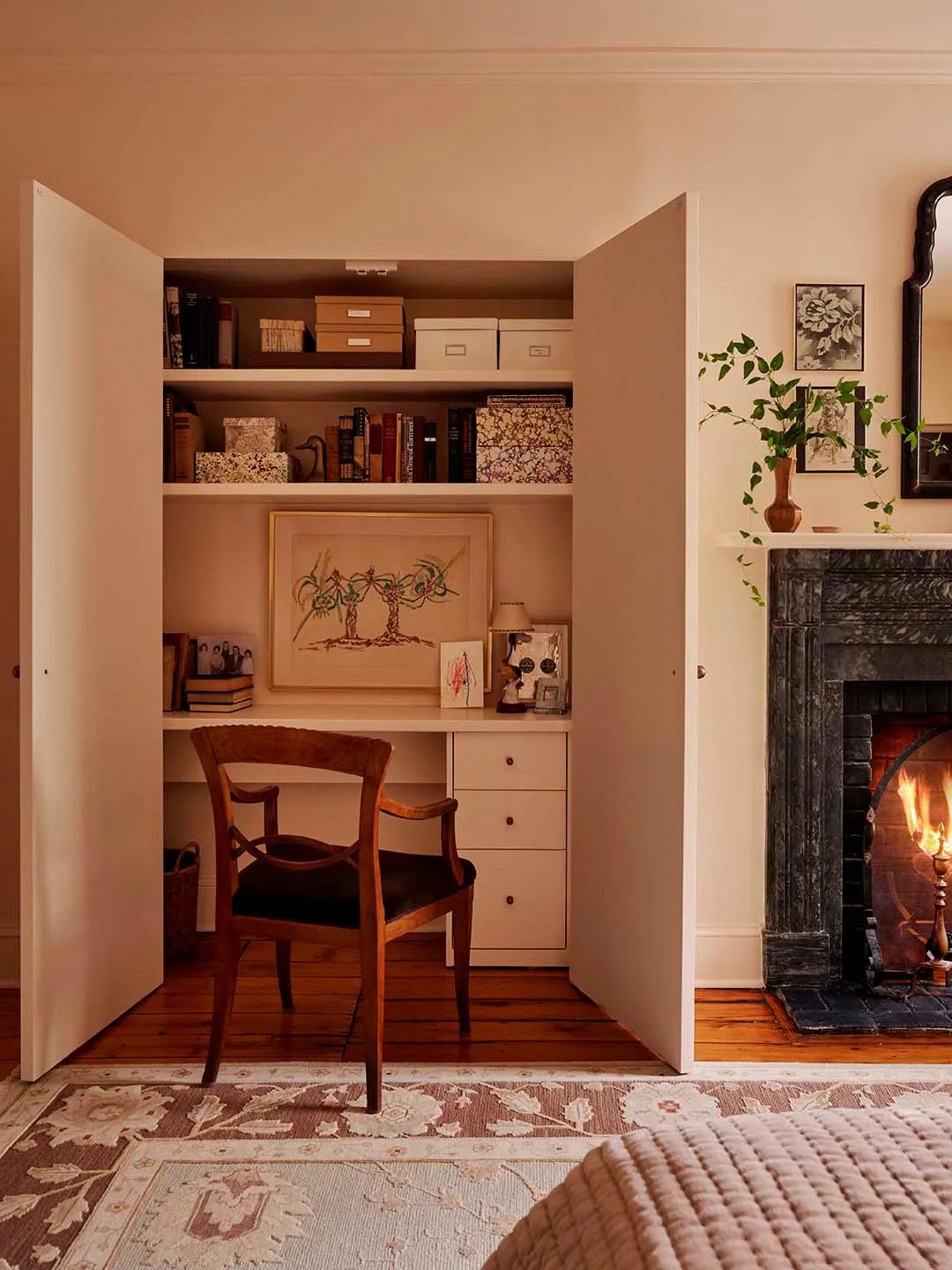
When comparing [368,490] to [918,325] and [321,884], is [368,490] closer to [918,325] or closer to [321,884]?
[321,884]

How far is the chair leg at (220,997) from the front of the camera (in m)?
2.41

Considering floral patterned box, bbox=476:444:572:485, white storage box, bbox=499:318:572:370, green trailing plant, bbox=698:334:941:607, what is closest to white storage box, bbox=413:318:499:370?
white storage box, bbox=499:318:572:370

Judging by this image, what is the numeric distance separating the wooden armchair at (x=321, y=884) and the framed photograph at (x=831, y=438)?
159cm

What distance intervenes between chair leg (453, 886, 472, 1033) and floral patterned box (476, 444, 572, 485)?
1262 mm

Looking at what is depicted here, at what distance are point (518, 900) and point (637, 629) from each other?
990mm

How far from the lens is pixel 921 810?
3268 mm

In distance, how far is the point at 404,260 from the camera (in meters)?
3.11

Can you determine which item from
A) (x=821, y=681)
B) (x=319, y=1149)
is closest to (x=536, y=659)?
(x=821, y=681)

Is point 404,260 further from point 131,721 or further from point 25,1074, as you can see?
point 25,1074

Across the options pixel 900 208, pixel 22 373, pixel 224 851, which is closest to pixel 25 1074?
pixel 224 851

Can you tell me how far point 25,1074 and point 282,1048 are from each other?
61 cm

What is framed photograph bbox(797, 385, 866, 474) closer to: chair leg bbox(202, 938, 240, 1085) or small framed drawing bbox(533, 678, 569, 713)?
small framed drawing bbox(533, 678, 569, 713)

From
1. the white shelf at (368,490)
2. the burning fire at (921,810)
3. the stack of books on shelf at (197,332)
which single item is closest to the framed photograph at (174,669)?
the white shelf at (368,490)

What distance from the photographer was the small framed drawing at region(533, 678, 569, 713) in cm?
319
